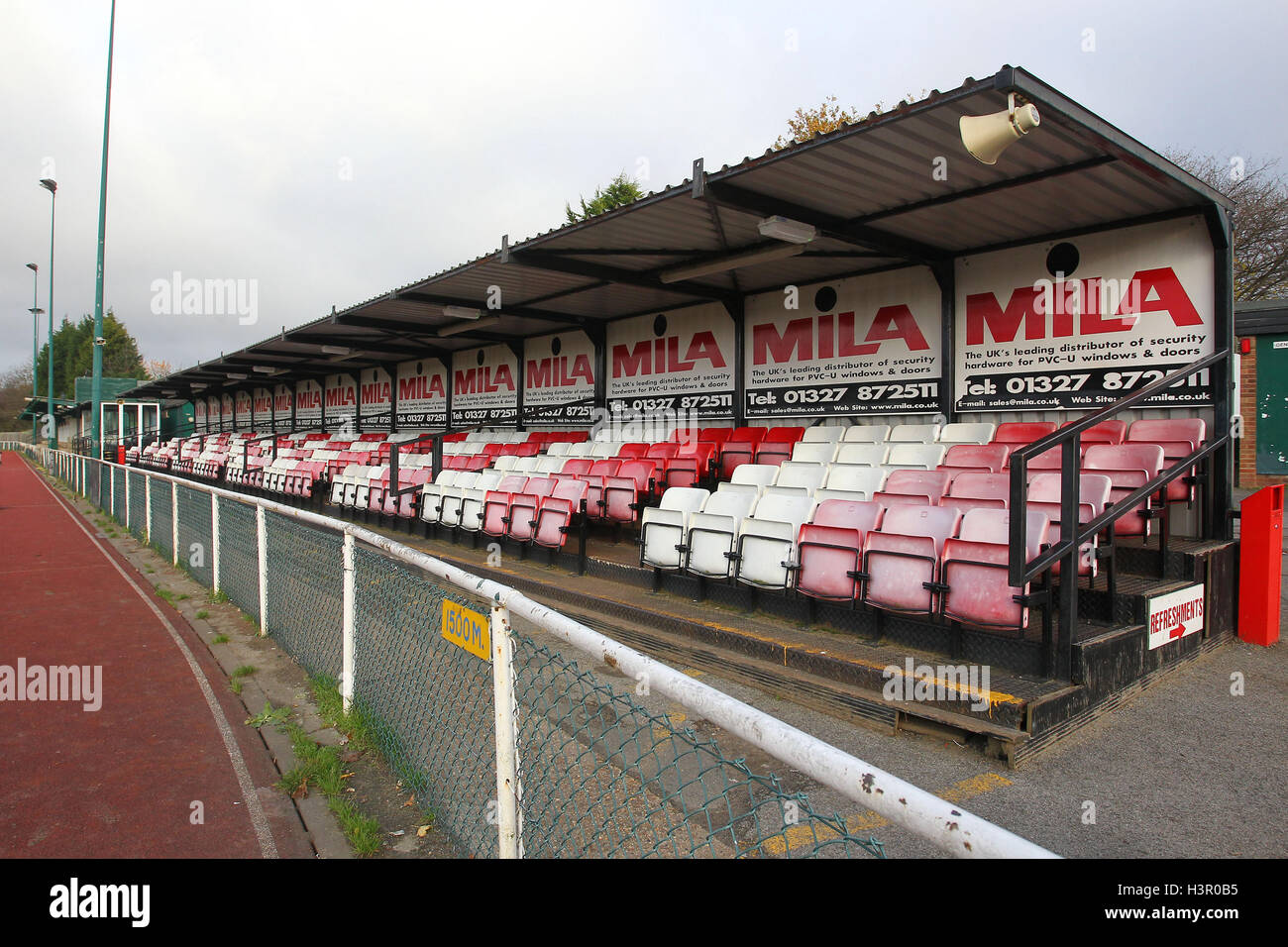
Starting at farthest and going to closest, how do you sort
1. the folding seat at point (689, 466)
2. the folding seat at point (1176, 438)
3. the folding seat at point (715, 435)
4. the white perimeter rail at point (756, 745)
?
the folding seat at point (715, 435), the folding seat at point (689, 466), the folding seat at point (1176, 438), the white perimeter rail at point (756, 745)

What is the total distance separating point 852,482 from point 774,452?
2784mm

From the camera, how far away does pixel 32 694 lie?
499 centimetres

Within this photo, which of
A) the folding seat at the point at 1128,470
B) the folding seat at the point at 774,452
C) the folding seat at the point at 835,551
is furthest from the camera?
the folding seat at the point at 774,452

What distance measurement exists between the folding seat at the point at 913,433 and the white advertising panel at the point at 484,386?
8.92 meters

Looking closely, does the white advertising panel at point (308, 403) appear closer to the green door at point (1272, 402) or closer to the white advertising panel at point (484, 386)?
the white advertising panel at point (484, 386)

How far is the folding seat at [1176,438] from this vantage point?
5609 millimetres

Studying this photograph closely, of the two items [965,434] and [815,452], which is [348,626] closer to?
[815,452]

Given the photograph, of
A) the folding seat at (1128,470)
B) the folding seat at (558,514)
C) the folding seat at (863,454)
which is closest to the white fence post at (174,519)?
the folding seat at (558,514)

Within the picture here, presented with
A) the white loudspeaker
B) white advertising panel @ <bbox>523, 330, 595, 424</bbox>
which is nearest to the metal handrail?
the white loudspeaker

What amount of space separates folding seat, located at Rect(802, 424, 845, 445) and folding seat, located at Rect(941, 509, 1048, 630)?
4.39 metres

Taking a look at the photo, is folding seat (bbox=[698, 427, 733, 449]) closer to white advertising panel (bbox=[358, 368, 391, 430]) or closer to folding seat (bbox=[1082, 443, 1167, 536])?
folding seat (bbox=[1082, 443, 1167, 536])

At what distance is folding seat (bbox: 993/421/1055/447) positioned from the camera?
7.07 m

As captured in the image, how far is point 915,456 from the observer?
7.27 metres
